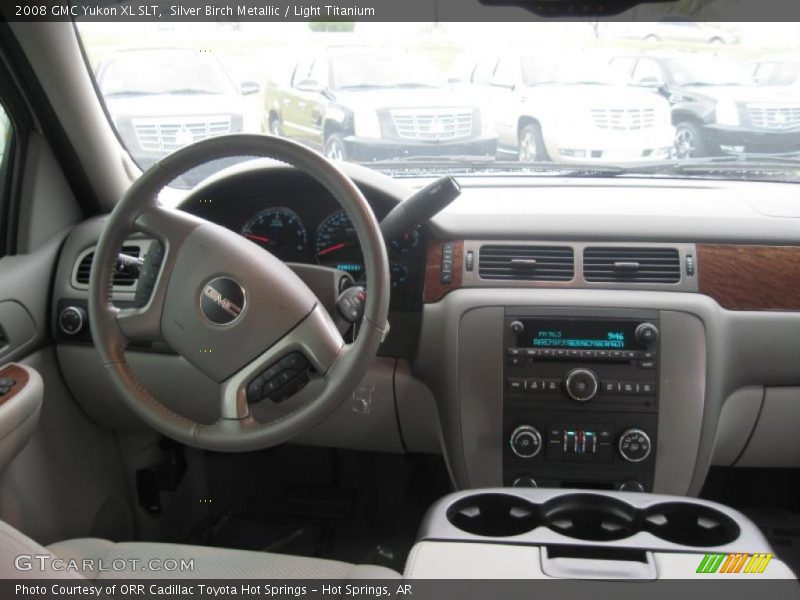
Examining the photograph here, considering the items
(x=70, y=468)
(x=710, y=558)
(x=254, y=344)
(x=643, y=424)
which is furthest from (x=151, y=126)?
(x=710, y=558)

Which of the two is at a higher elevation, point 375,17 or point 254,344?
point 375,17

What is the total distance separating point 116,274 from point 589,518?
1.55 m

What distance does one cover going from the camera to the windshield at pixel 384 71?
2541mm

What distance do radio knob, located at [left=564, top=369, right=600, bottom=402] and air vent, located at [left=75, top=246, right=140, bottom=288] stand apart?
134 cm

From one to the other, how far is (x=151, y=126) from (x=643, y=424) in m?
1.86

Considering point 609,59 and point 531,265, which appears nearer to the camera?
point 531,265

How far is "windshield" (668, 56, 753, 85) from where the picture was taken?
2461 mm

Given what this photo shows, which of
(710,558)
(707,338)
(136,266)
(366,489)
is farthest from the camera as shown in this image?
(366,489)

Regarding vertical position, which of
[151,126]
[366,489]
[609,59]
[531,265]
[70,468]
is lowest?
[366,489]

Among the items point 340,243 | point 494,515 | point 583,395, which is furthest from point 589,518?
point 340,243

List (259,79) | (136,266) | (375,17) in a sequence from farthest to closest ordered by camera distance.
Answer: (259,79) → (375,17) → (136,266)

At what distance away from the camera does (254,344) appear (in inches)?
63.3

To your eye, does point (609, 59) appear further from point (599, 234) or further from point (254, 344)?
point (254, 344)

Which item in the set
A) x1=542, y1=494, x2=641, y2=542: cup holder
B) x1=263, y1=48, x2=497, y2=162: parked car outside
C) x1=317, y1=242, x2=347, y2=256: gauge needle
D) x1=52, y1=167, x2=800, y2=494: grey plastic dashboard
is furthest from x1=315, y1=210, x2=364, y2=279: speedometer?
x1=542, y1=494, x2=641, y2=542: cup holder
